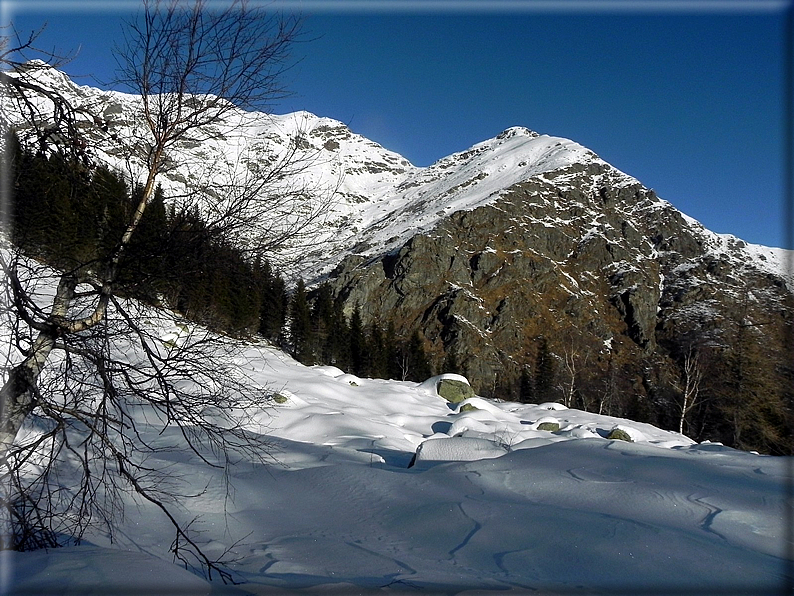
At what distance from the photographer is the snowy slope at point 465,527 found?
9.20 ft

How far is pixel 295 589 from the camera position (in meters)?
2.89

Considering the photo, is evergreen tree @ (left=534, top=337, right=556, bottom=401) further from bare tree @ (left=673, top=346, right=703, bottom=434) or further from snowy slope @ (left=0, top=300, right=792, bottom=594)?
snowy slope @ (left=0, top=300, right=792, bottom=594)

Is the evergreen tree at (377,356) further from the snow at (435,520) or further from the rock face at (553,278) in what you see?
the snow at (435,520)

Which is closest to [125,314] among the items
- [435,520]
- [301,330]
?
[435,520]

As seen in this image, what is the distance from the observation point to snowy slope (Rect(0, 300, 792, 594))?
2.80m

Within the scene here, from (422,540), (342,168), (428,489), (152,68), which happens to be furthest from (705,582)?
(152,68)

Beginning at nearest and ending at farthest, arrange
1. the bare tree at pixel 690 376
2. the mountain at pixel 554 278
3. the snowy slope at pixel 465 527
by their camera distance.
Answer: the snowy slope at pixel 465 527
the bare tree at pixel 690 376
the mountain at pixel 554 278

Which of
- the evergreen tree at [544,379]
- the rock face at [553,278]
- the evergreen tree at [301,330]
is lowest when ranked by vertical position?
the evergreen tree at [544,379]

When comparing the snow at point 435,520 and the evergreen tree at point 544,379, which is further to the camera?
the evergreen tree at point 544,379

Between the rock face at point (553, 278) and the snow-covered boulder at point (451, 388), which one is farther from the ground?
the rock face at point (553, 278)

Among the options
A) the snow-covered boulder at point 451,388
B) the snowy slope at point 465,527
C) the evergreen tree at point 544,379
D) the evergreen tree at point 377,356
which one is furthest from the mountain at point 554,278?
the snowy slope at point 465,527

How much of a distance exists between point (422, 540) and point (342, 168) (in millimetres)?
3149

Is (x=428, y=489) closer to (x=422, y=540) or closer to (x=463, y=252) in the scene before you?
→ (x=422, y=540)

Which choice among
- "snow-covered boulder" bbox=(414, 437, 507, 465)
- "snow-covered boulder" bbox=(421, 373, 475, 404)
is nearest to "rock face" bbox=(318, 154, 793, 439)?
"snow-covered boulder" bbox=(421, 373, 475, 404)
